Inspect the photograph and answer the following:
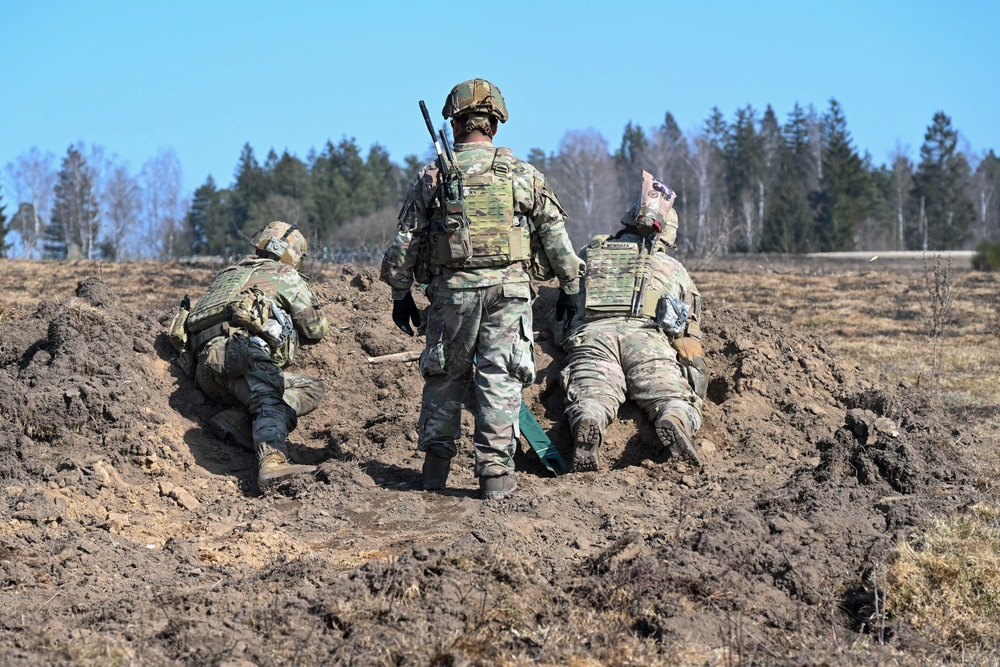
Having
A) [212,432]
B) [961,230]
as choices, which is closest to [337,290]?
[212,432]

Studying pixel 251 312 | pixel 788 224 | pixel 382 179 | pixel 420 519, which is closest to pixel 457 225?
pixel 420 519

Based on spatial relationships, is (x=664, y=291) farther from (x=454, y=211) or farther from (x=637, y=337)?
(x=454, y=211)

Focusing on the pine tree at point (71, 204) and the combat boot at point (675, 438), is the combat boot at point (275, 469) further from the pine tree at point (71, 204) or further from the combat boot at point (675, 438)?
the pine tree at point (71, 204)

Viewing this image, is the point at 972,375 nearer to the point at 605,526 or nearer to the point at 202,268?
the point at 605,526

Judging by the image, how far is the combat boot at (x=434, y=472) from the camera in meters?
7.16

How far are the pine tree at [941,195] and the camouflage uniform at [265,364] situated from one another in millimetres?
46578

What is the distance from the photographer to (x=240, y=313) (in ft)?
27.1

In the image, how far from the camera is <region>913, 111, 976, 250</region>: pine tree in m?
53.1

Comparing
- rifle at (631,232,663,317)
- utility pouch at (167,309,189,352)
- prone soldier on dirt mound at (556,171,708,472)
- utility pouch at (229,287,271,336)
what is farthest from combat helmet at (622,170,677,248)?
utility pouch at (167,309,189,352)

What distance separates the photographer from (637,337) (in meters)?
8.45

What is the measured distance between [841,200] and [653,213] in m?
42.1

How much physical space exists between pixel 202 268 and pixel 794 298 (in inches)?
372

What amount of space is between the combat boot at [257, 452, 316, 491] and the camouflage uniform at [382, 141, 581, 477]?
85cm

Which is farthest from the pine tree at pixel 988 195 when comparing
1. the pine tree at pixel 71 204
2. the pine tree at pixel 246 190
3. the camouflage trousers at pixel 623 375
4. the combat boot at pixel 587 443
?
the combat boot at pixel 587 443
